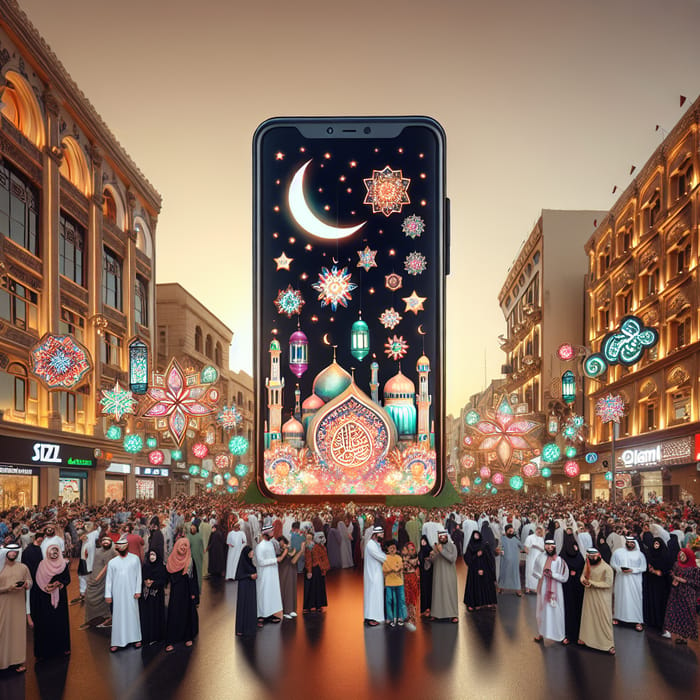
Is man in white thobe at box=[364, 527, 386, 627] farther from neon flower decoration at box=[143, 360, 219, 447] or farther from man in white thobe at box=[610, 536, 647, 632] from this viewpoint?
neon flower decoration at box=[143, 360, 219, 447]

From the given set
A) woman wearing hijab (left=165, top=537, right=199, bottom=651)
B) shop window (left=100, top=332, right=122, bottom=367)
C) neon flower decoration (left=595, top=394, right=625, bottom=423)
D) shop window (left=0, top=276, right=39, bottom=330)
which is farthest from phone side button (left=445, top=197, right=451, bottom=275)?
shop window (left=100, top=332, right=122, bottom=367)

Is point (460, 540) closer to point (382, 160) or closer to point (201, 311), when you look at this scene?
point (382, 160)

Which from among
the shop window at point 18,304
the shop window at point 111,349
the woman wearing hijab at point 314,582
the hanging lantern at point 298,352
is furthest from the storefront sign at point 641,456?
the shop window at point 18,304

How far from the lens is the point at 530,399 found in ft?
208

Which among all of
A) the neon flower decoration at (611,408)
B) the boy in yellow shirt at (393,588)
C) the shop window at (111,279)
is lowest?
the boy in yellow shirt at (393,588)

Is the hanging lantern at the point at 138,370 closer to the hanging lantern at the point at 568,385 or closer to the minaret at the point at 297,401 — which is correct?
the minaret at the point at 297,401

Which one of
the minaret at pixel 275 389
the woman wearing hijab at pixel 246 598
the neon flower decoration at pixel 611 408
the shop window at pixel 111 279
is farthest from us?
the shop window at pixel 111 279

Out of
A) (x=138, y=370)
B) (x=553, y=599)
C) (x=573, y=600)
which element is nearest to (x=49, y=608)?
(x=553, y=599)

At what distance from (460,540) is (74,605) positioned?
36.1 feet

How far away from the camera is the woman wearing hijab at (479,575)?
14.6m

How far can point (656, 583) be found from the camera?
13016 mm

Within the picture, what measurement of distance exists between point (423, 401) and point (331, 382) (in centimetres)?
419

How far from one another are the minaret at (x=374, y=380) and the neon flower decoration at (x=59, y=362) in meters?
12.6

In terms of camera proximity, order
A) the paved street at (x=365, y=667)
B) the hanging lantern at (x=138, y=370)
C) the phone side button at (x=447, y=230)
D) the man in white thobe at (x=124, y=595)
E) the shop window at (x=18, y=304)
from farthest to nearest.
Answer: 1. the shop window at (x=18, y=304)
2. the hanging lantern at (x=138, y=370)
3. the phone side button at (x=447, y=230)
4. the man in white thobe at (x=124, y=595)
5. the paved street at (x=365, y=667)
